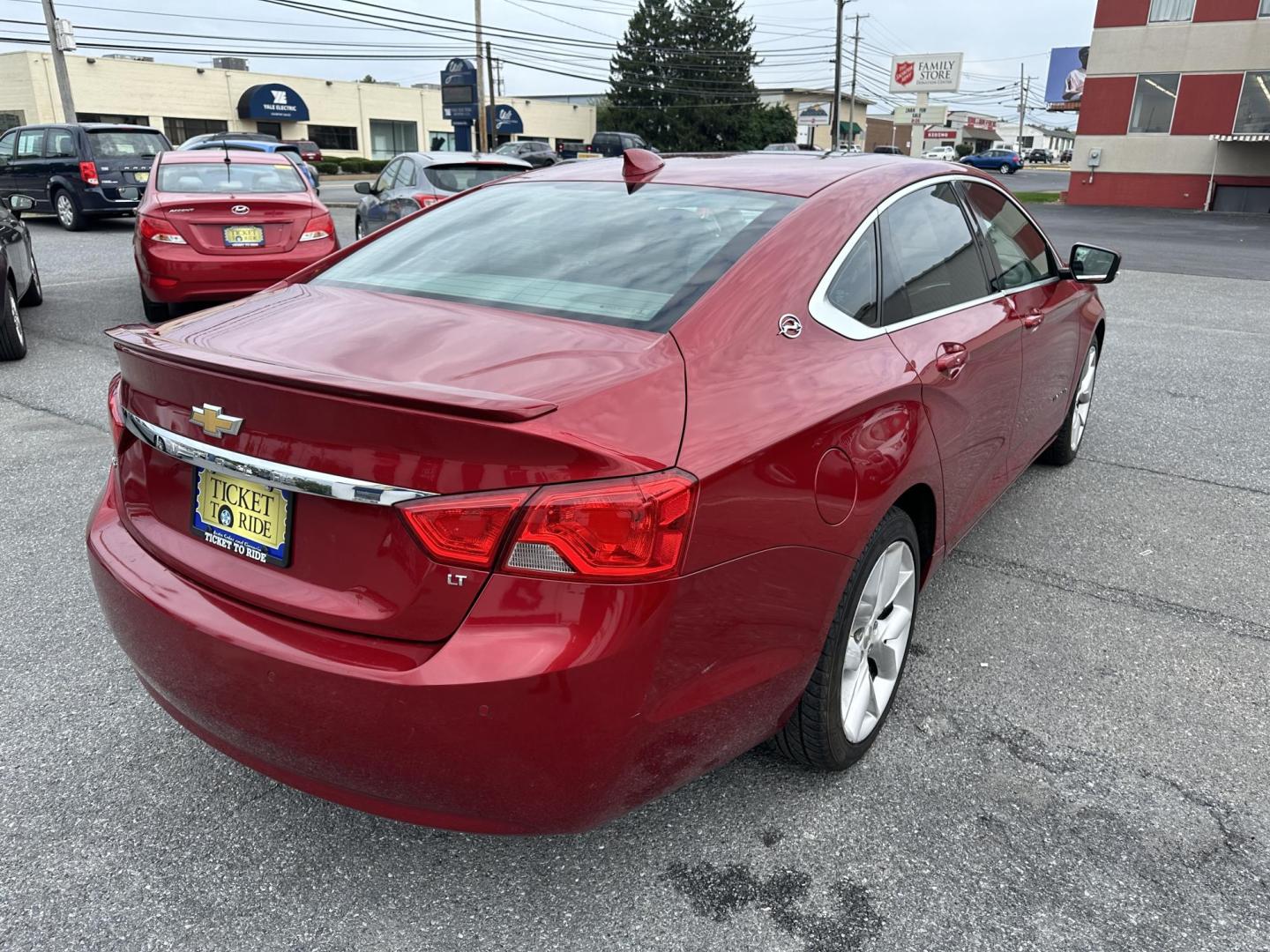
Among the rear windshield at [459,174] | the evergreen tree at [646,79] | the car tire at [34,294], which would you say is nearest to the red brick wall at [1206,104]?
the rear windshield at [459,174]

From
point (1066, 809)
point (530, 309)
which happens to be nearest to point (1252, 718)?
point (1066, 809)

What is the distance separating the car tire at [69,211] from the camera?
15.9 m

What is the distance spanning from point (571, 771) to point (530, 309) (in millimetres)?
1097

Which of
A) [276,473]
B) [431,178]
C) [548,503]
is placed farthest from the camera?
[431,178]

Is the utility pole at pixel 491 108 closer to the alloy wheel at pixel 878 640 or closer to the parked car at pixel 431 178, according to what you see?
the parked car at pixel 431 178

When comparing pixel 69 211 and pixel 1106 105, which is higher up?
pixel 1106 105

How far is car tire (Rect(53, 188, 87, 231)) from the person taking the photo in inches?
628

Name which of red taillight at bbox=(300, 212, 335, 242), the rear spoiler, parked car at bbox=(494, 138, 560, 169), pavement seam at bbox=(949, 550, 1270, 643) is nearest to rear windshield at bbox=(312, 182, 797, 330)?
the rear spoiler

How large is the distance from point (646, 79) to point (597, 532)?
6798 cm

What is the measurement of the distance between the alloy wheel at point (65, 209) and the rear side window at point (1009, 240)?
16512 mm

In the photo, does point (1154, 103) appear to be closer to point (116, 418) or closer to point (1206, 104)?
point (1206, 104)

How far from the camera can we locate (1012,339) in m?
3.40

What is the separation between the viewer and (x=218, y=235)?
798 centimetres

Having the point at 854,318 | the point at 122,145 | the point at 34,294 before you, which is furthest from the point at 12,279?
the point at 122,145
